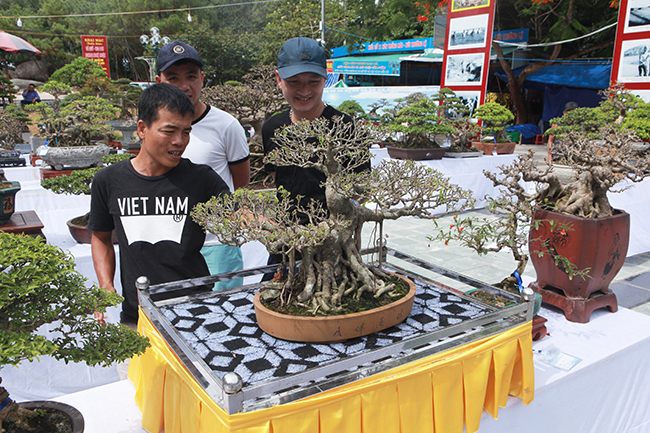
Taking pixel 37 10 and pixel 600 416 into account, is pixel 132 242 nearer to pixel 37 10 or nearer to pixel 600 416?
pixel 600 416

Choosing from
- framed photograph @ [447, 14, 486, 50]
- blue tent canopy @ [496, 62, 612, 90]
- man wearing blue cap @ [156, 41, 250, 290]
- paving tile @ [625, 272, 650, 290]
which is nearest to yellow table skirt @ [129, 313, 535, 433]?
man wearing blue cap @ [156, 41, 250, 290]

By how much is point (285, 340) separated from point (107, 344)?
1.61 feet

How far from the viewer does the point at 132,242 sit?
1667 mm

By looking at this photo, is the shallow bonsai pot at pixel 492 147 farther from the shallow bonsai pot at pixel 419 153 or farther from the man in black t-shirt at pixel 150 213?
the man in black t-shirt at pixel 150 213

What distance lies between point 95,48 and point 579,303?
15.5m

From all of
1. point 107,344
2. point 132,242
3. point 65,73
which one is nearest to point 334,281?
point 107,344

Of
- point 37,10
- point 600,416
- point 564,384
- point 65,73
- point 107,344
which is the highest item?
point 37,10

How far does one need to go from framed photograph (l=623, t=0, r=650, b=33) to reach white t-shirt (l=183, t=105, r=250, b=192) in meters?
6.19

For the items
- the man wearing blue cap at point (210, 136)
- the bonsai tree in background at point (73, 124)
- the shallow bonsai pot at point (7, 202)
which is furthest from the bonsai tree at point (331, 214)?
the bonsai tree in background at point (73, 124)

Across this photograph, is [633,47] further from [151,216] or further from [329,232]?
[151,216]

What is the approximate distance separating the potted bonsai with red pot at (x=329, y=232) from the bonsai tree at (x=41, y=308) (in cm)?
37

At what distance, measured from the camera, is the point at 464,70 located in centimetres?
852

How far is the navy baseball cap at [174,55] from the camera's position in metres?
1.95

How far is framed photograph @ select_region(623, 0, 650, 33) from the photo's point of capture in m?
5.72
